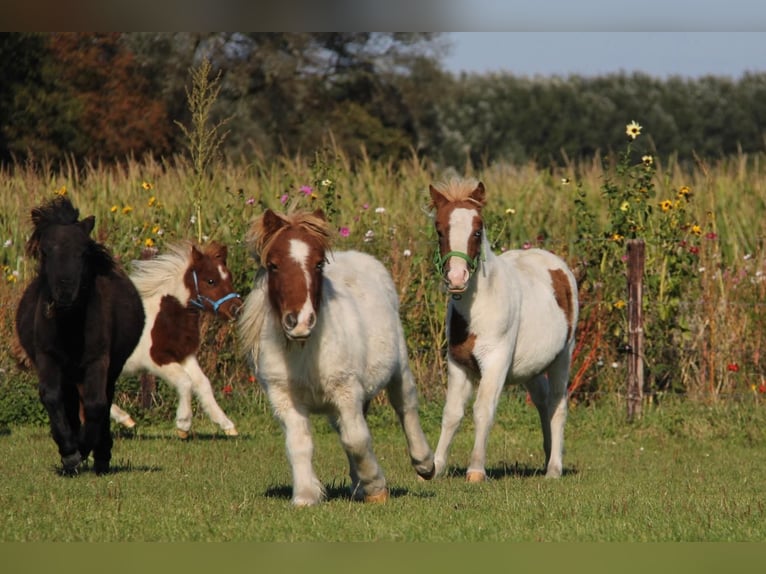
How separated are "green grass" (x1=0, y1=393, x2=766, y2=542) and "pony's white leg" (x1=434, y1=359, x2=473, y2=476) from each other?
11.7 inches

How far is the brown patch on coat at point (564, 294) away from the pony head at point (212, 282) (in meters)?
3.95

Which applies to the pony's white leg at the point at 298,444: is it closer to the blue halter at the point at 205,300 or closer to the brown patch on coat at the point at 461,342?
the brown patch on coat at the point at 461,342

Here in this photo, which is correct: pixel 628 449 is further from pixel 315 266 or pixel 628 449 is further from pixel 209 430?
pixel 315 266

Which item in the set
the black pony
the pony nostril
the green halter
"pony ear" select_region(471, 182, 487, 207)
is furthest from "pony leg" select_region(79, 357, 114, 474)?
"pony ear" select_region(471, 182, 487, 207)

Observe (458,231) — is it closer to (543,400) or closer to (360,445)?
(543,400)

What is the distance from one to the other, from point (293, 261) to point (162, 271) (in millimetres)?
7031

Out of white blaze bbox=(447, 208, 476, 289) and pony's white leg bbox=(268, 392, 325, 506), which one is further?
white blaze bbox=(447, 208, 476, 289)

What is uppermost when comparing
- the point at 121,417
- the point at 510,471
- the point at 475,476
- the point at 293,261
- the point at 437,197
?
the point at 437,197

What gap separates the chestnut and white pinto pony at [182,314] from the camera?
45.0ft

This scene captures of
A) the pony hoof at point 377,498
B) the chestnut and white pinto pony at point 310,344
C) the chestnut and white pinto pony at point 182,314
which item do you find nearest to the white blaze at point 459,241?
the chestnut and white pinto pony at point 310,344

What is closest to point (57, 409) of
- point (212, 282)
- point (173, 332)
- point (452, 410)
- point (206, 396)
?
point (452, 410)

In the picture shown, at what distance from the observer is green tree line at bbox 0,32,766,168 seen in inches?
1264

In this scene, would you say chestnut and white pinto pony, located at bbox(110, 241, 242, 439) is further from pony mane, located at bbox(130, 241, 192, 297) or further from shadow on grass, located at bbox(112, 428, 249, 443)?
shadow on grass, located at bbox(112, 428, 249, 443)

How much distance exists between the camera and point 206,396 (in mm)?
13734
